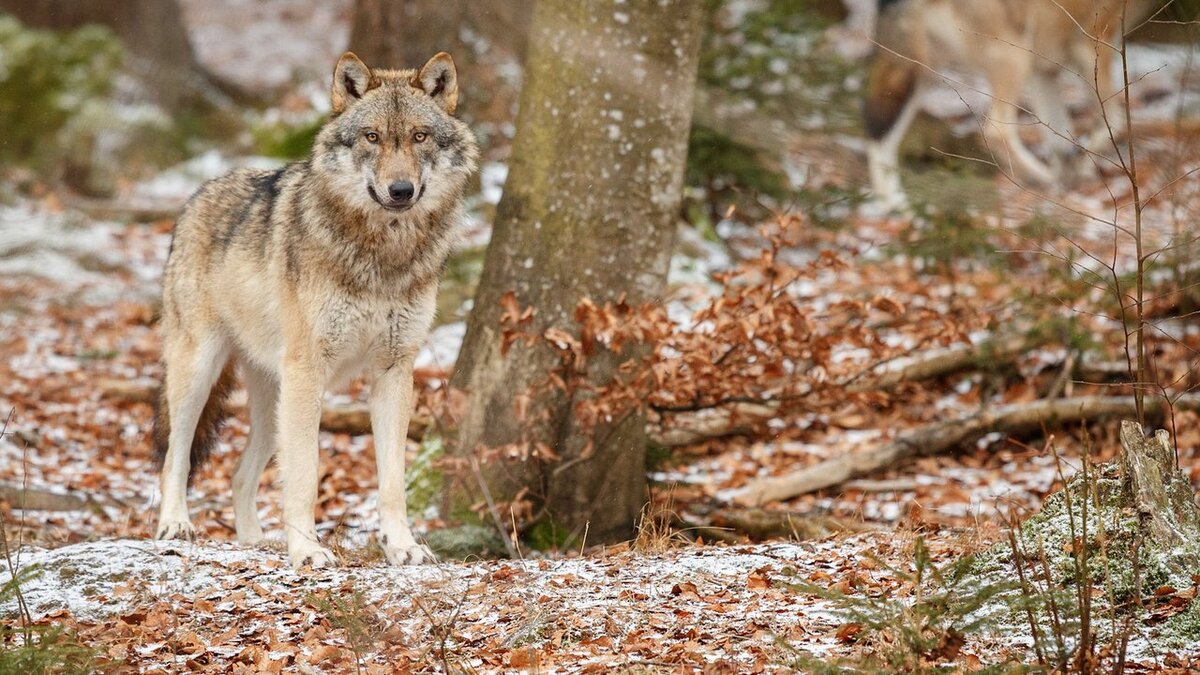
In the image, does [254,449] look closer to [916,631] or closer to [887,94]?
[916,631]

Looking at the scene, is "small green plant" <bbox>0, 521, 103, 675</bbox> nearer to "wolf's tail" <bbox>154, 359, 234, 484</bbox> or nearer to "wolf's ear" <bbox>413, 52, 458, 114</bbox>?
"wolf's tail" <bbox>154, 359, 234, 484</bbox>

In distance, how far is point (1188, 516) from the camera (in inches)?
153

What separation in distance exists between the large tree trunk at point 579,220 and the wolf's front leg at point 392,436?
2.00 feet

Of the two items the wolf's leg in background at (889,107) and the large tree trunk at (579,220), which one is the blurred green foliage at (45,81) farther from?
the large tree trunk at (579,220)

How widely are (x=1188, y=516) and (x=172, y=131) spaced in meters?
14.2

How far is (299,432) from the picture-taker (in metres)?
5.25

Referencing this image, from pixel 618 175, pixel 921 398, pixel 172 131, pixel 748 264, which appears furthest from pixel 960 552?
pixel 172 131

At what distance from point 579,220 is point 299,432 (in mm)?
1820

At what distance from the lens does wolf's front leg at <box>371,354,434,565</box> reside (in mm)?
5242

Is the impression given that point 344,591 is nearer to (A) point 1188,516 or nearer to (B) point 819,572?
(B) point 819,572

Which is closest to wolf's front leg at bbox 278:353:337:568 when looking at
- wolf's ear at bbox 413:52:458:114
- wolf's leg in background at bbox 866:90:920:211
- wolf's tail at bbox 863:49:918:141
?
wolf's ear at bbox 413:52:458:114

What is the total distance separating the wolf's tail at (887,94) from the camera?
41.1ft

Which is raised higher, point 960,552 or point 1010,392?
point 1010,392

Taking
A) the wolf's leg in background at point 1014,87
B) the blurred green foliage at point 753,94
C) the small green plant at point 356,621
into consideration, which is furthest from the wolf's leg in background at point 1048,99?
the small green plant at point 356,621
